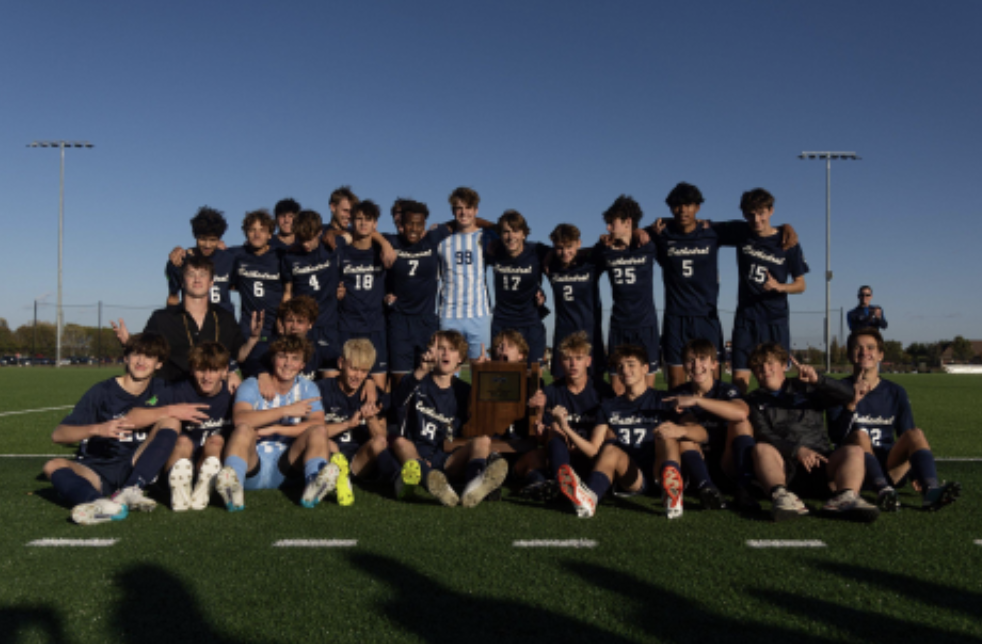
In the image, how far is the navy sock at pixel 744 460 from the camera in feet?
14.0

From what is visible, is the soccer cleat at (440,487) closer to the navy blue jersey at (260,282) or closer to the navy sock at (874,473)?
the navy sock at (874,473)

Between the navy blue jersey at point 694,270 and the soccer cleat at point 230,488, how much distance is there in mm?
4101

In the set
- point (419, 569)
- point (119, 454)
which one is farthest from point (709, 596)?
point (119, 454)

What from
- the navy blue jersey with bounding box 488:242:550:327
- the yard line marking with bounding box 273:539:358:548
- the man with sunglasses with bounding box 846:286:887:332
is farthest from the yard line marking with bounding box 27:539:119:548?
the man with sunglasses with bounding box 846:286:887:332

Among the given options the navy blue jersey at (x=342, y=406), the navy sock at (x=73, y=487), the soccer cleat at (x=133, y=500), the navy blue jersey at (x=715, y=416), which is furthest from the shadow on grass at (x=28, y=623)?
→ the navy blue jersey at (x=715, y=416)

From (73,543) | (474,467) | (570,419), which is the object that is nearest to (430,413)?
(474,467)

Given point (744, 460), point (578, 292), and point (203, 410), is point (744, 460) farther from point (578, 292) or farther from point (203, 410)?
point (203, 410)

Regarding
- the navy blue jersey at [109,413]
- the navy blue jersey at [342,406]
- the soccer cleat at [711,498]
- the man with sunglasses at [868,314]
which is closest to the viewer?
the soccer cleat at [711,498]

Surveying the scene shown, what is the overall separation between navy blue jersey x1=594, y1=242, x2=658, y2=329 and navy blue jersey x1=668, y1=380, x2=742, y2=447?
1770mm

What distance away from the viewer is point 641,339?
6.47 metres

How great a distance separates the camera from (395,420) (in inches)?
209

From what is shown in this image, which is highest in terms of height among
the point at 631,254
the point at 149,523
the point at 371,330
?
the point at 631,254

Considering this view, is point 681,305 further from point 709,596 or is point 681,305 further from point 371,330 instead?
point 709,596

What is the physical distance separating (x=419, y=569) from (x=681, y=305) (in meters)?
4.19
